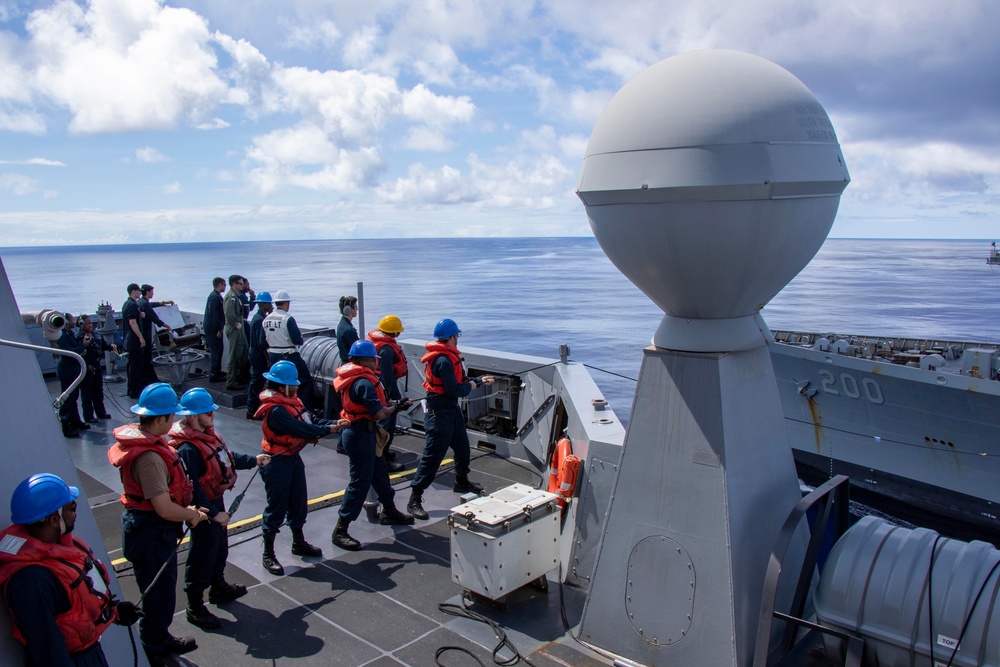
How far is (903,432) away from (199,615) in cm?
1618

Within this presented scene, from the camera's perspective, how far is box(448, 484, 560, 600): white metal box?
4.84m

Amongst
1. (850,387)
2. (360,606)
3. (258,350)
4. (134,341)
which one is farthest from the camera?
(850,387)

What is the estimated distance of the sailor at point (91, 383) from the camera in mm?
10312

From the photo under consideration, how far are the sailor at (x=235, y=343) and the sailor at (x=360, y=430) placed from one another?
583 cm

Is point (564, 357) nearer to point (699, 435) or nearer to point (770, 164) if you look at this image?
point (699, 435)

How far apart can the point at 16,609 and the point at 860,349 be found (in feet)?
66.0

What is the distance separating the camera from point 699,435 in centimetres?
418

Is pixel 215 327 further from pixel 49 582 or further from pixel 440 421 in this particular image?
pixel 49 582

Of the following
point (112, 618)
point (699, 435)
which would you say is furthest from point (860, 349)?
point (112, 618)

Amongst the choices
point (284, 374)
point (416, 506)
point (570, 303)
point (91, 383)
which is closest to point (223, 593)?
point (284, 374)

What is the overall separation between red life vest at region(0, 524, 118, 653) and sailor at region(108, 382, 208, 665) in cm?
93

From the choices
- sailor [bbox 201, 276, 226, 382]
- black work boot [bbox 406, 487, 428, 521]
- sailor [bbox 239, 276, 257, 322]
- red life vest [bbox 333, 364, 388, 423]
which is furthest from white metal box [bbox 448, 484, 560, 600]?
sailor [bbox 201, 276, 226, 382]

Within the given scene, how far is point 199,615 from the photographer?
487 centimetres

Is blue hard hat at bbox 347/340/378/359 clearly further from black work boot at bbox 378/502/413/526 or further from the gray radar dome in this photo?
the gray radar dome
